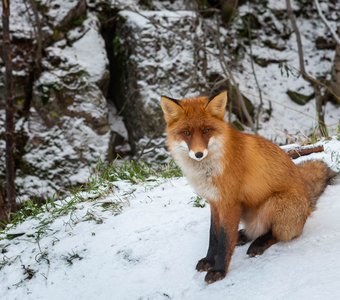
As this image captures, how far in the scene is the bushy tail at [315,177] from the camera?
3764mm

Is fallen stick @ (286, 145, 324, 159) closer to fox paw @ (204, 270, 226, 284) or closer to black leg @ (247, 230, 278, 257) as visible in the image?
black leg @ (247, 230, 278, 257)

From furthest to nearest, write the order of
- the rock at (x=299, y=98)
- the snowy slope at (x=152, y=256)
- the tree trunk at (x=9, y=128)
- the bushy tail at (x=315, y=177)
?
the rock at (x=299, y=98), the tree trunk at (x=9, y=128), the bushy tail at (x=315, y=177), the snowy slope at (x=152, y=256)

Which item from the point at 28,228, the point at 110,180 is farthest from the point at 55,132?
the point at 28,228

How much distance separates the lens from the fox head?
10.1ft

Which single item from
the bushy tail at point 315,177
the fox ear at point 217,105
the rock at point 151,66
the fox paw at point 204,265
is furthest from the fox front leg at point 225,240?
the rock at point 151,66

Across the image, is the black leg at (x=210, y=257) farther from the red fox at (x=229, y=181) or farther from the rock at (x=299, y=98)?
the rock at (x=299, y=98)

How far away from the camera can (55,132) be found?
340 inches

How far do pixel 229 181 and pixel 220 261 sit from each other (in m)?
0.58

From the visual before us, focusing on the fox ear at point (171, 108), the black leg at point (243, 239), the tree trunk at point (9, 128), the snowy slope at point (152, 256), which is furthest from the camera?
the tree trunk at point (9, 128)

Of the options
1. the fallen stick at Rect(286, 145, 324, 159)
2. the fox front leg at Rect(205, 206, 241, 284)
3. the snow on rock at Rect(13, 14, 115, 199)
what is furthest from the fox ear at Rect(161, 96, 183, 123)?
the snow on rock at Rect(13, 14, 115, 199)

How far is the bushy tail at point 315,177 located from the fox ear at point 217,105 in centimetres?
104

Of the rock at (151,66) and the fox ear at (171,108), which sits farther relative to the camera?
the rock at (151,66)

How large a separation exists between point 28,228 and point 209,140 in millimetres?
2579

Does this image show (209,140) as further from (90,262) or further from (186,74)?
(186,74)
